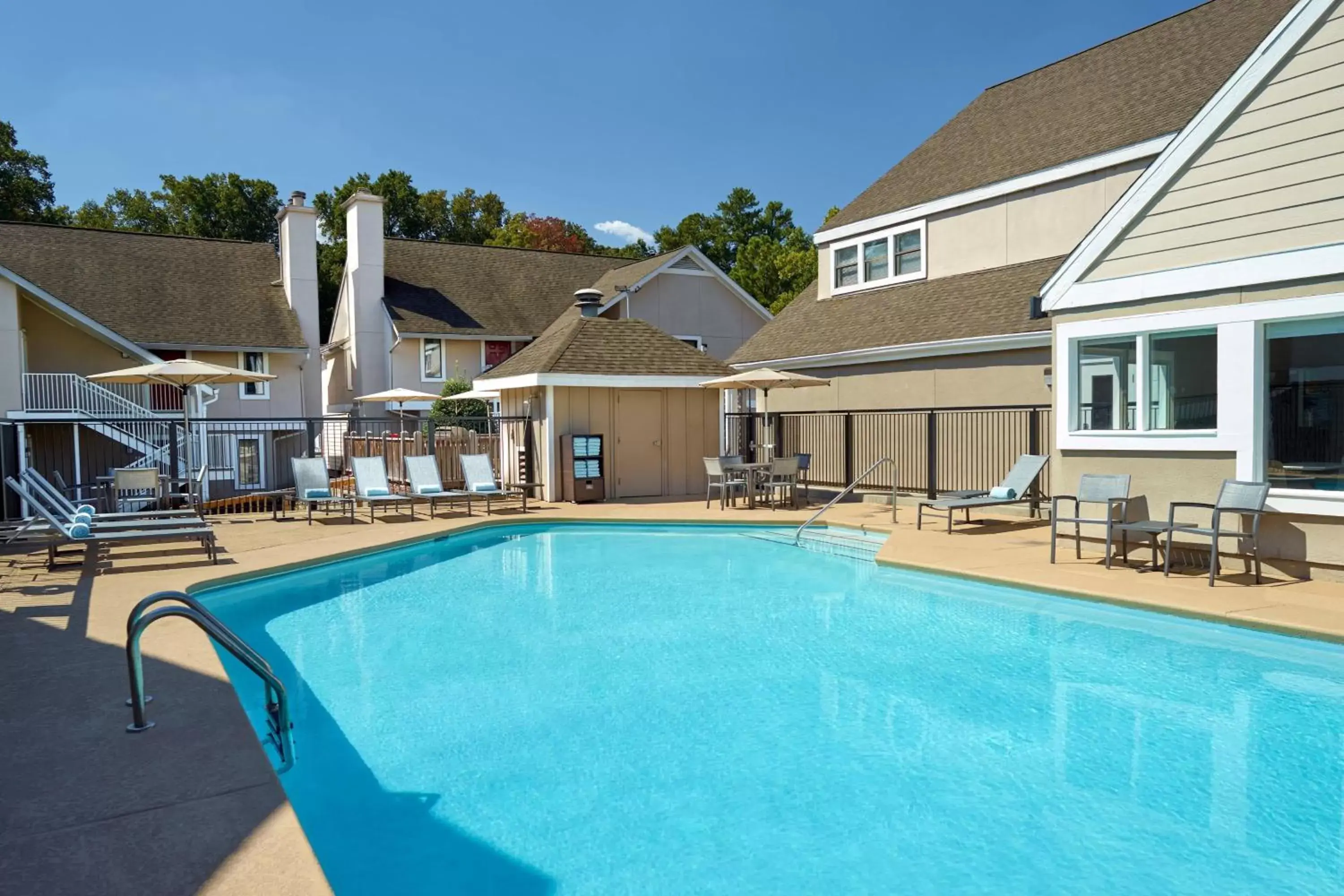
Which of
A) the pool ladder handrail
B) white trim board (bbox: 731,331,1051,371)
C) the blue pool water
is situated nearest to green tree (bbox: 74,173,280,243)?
white trim board (bbox: 731,331,1051,371)

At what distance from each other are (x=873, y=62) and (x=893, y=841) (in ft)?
93.1

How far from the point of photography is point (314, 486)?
595 inches

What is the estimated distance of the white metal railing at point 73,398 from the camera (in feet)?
62.3

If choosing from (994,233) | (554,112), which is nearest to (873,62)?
(554,112)

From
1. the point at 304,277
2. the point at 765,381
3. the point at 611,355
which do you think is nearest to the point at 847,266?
the point at 765,381

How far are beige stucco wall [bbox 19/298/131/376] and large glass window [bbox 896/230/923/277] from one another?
19.3m

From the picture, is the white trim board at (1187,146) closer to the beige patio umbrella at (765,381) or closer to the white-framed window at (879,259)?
the beige patio umbrella at (765,381)

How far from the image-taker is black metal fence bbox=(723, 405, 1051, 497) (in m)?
15.3

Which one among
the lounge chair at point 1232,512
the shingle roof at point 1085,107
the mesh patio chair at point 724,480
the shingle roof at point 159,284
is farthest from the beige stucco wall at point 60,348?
the lounge chair at point 1232,512

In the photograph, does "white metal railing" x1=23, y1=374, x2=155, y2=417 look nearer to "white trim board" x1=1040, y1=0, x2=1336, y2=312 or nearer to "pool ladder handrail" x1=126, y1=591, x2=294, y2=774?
"pool ladder handrail" x1=126, y1=591, x2=294, y2=774

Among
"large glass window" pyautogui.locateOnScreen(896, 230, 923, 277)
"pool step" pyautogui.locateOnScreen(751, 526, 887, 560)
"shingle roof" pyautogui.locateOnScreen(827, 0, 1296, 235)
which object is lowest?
"pool step" pyautogui.locateOnScreen(751, 526, 887, 560)

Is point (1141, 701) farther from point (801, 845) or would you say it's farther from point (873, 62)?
point (873, 62)

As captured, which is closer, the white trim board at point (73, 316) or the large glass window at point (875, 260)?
the white trim board at point (73, 316)

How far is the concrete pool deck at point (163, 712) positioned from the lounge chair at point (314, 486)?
9.50 feet
